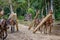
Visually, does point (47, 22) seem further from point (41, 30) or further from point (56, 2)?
point (56, 2)

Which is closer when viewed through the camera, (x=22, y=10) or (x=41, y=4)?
(x=41, y=4)

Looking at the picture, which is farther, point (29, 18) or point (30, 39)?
point (29, 18)

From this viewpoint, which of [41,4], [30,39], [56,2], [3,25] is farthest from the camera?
[56,2]

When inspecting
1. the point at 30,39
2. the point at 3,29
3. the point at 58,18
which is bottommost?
the point at 58,18

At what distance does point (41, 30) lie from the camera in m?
16.4

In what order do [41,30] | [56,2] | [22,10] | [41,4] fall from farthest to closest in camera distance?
1. [22,10]
2. [56,2]
3. [41,4]
4. [41,30]

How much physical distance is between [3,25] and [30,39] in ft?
6.36

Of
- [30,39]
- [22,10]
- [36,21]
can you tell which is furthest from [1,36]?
[22,10]

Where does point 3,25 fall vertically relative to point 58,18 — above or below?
above

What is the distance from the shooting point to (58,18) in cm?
3834

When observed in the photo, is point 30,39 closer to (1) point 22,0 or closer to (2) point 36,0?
(2) point 36,0

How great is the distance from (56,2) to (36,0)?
3539 millimetres

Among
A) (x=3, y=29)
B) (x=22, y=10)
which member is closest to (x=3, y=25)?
(x=3, y=29)

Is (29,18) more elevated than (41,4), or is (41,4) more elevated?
(41,4)
